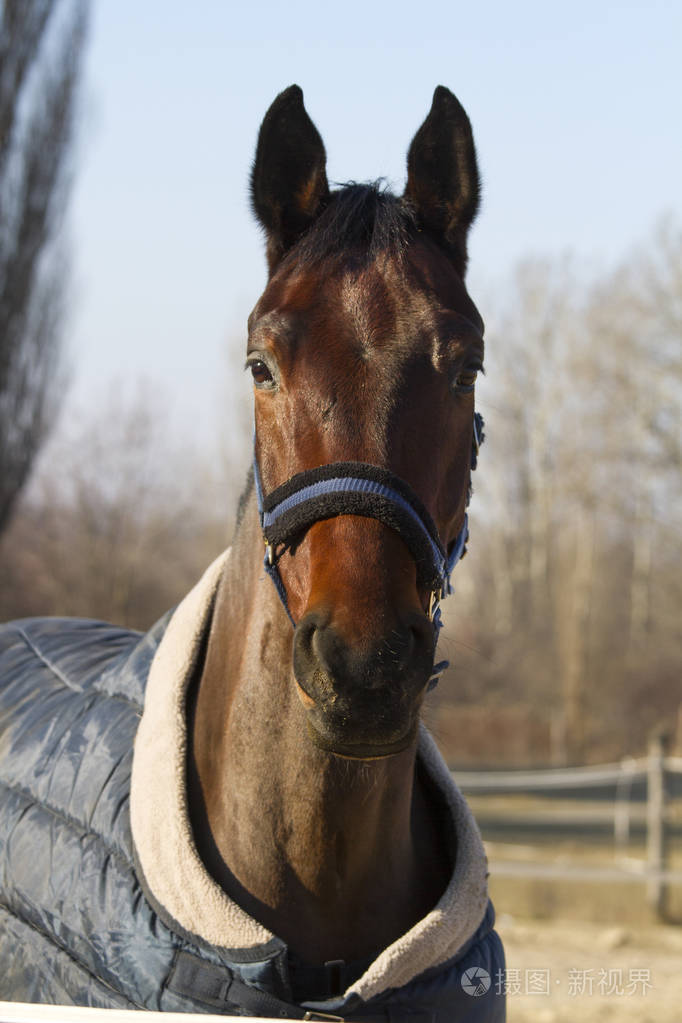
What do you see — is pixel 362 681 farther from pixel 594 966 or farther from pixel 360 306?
pixel 594 966

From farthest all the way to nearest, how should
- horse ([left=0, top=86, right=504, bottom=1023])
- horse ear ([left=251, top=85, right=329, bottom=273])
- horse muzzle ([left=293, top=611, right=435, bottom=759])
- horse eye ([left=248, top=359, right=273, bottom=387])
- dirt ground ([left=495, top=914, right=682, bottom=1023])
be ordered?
dirt ground ([left=495, top=914, right=682, bottom=1023]) → horse ear ([left=251, top=85, right=329, bottom=273]) → horse eye ([left=248, top=359, right=273, bottom=387]) → horse ([left=0, top=86, right=504, bottom=1023]) → horse muzzle ([left=293, top=611, right=435, bottom=759])

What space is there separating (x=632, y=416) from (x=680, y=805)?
433 inches

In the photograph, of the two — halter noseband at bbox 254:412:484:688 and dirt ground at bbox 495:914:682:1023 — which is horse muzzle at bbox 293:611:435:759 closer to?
halter noseband at bbox 254:412:484:688

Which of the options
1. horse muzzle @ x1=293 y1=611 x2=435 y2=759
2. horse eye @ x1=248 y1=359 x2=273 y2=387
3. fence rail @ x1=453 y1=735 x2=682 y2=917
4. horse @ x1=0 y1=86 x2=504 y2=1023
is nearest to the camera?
horse muzzle @ x1=293 y1=611 x2=435 y2=759

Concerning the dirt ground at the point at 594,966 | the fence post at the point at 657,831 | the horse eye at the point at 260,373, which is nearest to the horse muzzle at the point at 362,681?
the horse eye at the point at 260,373

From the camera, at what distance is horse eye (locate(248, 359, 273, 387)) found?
6.38ft

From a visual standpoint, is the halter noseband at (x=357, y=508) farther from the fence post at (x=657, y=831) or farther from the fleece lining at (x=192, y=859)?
the fence post at (x=657, y=831)

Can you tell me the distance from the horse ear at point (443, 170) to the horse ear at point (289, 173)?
A: 0.21m

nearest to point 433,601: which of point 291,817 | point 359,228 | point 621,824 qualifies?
point 291,817

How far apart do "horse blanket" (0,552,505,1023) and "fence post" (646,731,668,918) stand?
5930 mm

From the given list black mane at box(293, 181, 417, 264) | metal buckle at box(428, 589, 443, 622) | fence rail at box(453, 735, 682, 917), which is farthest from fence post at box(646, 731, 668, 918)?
black mane at box(293, 181, 417, 264)

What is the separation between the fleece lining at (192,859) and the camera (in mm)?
1811

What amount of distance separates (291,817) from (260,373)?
86 cm

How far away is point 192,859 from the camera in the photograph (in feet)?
6.17
